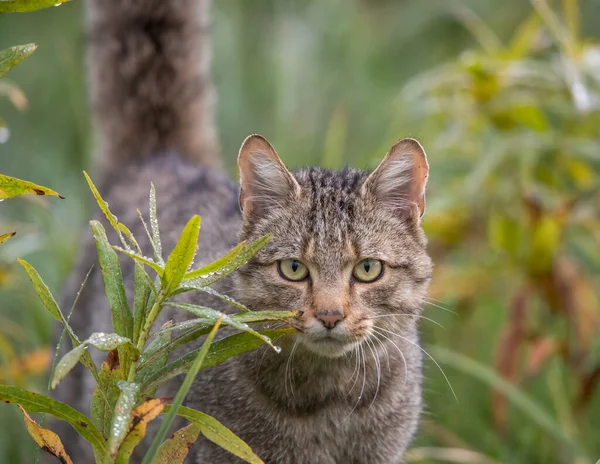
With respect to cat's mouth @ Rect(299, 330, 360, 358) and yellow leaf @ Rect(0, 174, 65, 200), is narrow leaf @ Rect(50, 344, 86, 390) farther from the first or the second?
cat's mouth @ Rect(299, 330, 360, 358)

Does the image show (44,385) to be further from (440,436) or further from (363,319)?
(363,319)

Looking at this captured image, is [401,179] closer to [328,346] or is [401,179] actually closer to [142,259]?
[328,346]

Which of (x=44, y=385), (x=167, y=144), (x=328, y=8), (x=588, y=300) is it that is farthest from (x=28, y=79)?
(x=588, y=300)

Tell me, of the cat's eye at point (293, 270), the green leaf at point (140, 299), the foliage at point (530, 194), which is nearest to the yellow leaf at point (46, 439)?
the green leaf at point (140, 299)

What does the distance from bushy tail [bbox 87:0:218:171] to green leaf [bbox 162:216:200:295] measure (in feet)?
6.16

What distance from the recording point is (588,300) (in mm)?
3102

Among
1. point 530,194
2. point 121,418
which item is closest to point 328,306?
point 121,418

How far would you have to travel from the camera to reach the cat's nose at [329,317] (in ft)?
6.43

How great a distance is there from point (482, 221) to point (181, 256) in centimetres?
202

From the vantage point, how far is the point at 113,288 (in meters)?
1.71

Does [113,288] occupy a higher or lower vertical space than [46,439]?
higher

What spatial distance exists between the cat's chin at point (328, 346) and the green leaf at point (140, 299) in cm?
46

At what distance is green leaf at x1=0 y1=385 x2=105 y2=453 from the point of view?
1599mm

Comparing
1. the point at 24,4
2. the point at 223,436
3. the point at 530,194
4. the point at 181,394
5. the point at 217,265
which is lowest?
the point at 223,436
